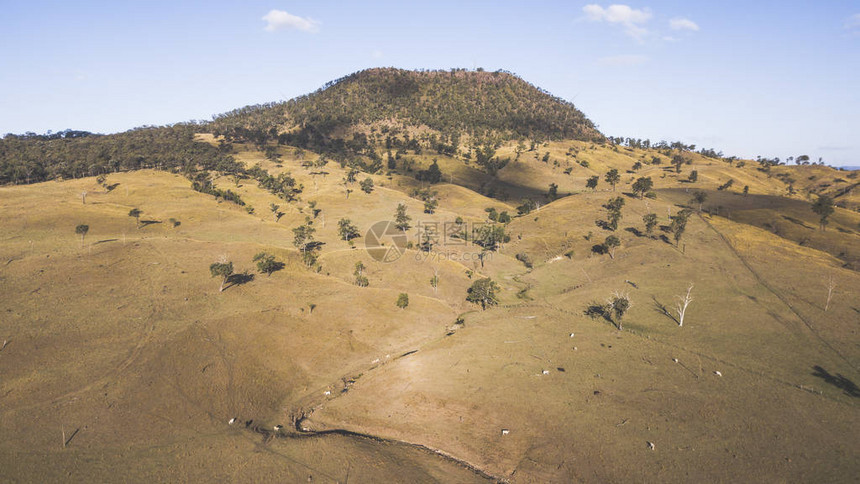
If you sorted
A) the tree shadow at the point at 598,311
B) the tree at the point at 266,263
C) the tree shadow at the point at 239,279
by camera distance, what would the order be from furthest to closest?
the tree at the point at 266,263
the tree shadow at the point at 239,279
the tree shadow at the point at 598,311

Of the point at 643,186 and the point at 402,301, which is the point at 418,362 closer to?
the point at 402,301

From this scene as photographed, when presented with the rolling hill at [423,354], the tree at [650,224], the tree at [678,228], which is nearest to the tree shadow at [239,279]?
the rolling hill at [423,354]

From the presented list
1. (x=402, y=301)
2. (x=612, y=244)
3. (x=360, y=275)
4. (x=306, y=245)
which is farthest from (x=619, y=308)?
(x=306, y=245)

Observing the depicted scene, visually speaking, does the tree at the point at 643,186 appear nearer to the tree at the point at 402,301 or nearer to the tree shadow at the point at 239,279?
the tree at the point at 402,301

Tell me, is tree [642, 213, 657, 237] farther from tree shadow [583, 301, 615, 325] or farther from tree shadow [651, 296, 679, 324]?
tree shadow [583, 301, 615, 325]

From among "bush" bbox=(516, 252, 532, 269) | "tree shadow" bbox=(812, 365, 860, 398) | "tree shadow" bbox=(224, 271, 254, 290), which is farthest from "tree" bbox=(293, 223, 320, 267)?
"tree shadow" bbox=(812, 365, 860, 398)
